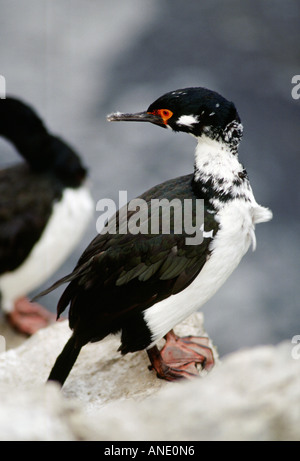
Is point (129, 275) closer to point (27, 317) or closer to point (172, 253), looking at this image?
point (172, 253)

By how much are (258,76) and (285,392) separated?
6646mm

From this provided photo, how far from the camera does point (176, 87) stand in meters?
7.93

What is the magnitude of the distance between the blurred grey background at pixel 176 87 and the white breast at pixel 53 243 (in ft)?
5.27

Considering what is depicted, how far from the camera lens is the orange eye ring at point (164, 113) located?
3127mm

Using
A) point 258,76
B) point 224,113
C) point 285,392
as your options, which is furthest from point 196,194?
point 258,76

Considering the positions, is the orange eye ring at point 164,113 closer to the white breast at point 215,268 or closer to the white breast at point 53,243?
the white breast at point 215,268

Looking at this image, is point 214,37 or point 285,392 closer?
point 285,392

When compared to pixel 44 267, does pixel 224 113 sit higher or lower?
higher

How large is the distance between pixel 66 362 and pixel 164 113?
1153 millimetres

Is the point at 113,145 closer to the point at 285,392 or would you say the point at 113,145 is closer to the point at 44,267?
the point at 44,267

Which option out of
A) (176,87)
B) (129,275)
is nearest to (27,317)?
(129,275)

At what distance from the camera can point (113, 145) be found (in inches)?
307

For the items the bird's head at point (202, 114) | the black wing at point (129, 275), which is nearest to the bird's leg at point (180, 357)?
the black wing at point (129, 275)
